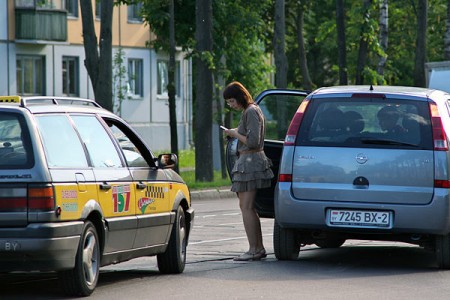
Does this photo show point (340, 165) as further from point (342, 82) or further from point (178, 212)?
point (342, 82)

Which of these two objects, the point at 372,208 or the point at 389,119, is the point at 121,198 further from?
the point at 389,119

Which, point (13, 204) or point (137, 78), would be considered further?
point (137, 78)

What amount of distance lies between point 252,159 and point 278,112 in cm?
166

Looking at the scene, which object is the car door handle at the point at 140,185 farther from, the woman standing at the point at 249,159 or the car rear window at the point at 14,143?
the woman standing at the point at 249,159

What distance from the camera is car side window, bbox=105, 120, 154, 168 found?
11.6 m

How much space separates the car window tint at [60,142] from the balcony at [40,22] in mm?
39987

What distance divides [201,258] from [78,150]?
384 cm

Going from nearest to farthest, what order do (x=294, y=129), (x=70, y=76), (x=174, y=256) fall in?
(x=174, y=256) → (x=294, y=129) → (x=70, y=76)

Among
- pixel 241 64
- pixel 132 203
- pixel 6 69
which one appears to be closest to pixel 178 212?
pixel 132 203

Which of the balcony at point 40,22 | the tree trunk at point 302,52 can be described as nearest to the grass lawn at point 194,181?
the tree trunk at point 302,52

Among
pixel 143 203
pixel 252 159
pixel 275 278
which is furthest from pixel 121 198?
pixel 252 159

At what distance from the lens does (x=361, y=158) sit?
12.7 metres

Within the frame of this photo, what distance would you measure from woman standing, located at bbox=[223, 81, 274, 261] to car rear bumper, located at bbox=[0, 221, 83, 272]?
13.1 feet

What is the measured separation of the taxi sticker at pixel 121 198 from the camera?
10945 millimetres
